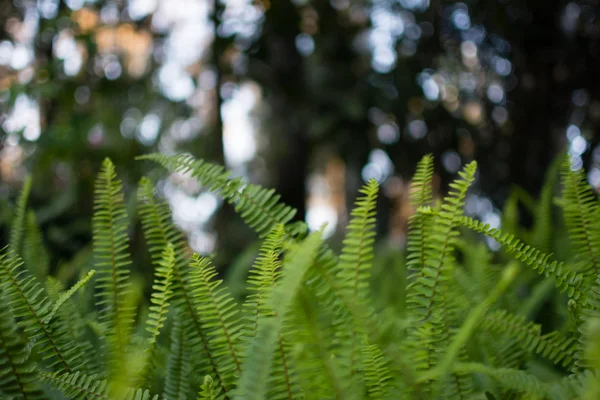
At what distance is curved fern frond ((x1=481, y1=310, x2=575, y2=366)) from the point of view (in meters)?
0.57

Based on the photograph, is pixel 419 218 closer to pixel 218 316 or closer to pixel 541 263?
pixel 541 263

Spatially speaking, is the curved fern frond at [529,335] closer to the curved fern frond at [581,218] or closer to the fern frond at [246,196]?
the curved fern frond at [581,218]

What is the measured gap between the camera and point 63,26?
1.66m

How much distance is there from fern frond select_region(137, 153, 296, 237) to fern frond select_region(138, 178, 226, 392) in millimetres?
79

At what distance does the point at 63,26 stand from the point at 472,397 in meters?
1.68

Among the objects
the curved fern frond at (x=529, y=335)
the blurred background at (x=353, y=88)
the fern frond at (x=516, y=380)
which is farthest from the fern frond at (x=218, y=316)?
the blurred background at (x=353, y=88)

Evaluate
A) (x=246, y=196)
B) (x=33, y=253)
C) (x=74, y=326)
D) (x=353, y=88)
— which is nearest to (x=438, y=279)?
(x=246, y=196)

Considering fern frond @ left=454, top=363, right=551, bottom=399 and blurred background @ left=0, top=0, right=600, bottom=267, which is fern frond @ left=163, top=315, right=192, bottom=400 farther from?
blurred background @ left=0, top=0, right=600, bottom=267

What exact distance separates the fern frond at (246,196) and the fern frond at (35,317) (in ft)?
0.66

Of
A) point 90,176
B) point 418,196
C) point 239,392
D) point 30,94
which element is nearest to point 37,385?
point 239,392

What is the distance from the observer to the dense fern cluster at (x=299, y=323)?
0.40m

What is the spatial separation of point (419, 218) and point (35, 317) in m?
0.42

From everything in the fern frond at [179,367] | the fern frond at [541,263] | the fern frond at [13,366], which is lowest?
the fern frond at [179,367]

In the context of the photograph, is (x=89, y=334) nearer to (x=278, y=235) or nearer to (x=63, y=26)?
(x=278, y=235)
